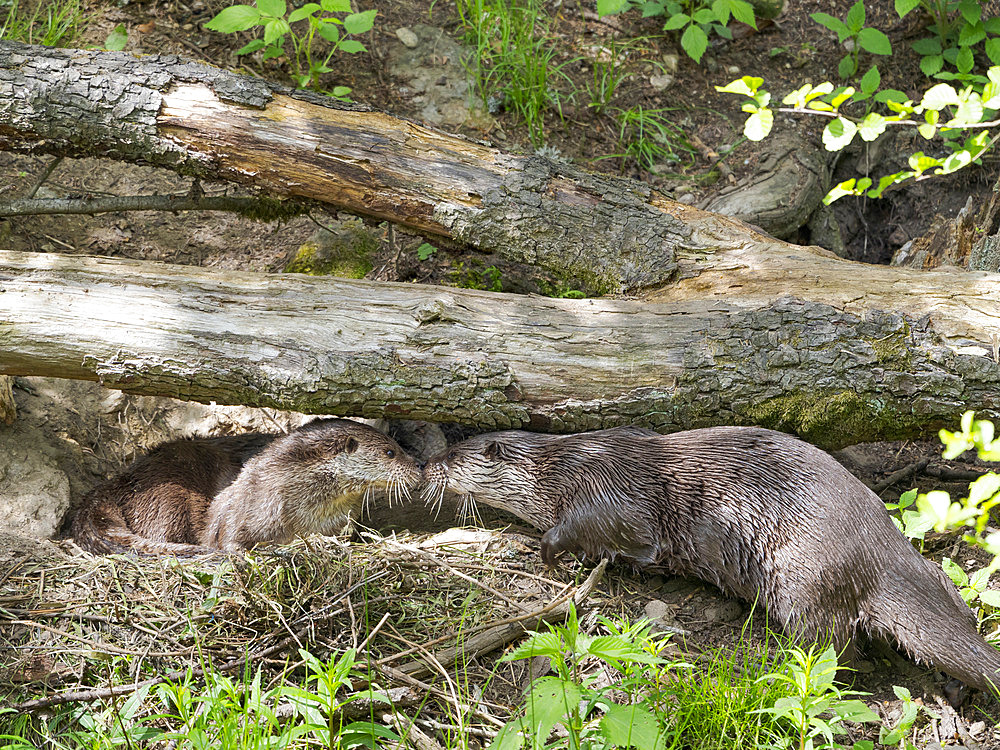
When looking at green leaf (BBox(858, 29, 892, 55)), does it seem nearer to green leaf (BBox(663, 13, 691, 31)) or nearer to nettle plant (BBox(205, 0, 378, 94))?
green leaf (BBox(663, 13, 691, 31))

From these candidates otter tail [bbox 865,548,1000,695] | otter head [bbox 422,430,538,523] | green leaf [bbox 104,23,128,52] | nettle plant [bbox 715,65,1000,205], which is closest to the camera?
nettle plant [bbox 715,65,1000,205]

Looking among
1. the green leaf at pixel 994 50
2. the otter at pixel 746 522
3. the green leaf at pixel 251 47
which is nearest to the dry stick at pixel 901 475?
the otter at pixel 746 522

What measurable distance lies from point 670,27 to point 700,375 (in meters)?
2.95

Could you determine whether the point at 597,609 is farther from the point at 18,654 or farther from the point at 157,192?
the point at 157,192

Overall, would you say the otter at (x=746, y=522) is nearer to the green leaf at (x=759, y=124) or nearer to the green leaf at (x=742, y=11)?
the green leaf at (x=759, y=124)

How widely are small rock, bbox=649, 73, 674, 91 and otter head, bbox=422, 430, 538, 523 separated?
3.22 m

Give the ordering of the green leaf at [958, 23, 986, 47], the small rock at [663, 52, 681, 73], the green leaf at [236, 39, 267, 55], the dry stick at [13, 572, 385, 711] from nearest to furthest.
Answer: the dry stick at [13, 572, 385, 711] < the green leaf at [236, 39, 267, 55] < the green leaf at [958, 23, 986, 47] < the small rock at [663, 52, 681, 73]

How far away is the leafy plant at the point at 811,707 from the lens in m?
2.28

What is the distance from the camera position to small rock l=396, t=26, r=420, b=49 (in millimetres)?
5688

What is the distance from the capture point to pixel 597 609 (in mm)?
3072

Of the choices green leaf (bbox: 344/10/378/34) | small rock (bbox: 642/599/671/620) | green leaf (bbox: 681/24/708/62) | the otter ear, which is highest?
green leaf (bbox: 681/24/708/62)

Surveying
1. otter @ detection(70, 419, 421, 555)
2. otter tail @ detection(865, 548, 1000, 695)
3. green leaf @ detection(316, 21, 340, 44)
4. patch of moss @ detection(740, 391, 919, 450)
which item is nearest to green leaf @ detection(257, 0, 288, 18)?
green leaf @ detection(316, 21, 340, 44)

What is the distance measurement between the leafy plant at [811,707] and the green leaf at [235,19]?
13.1 ft

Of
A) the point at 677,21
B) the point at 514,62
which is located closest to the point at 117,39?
the point at 514,62
